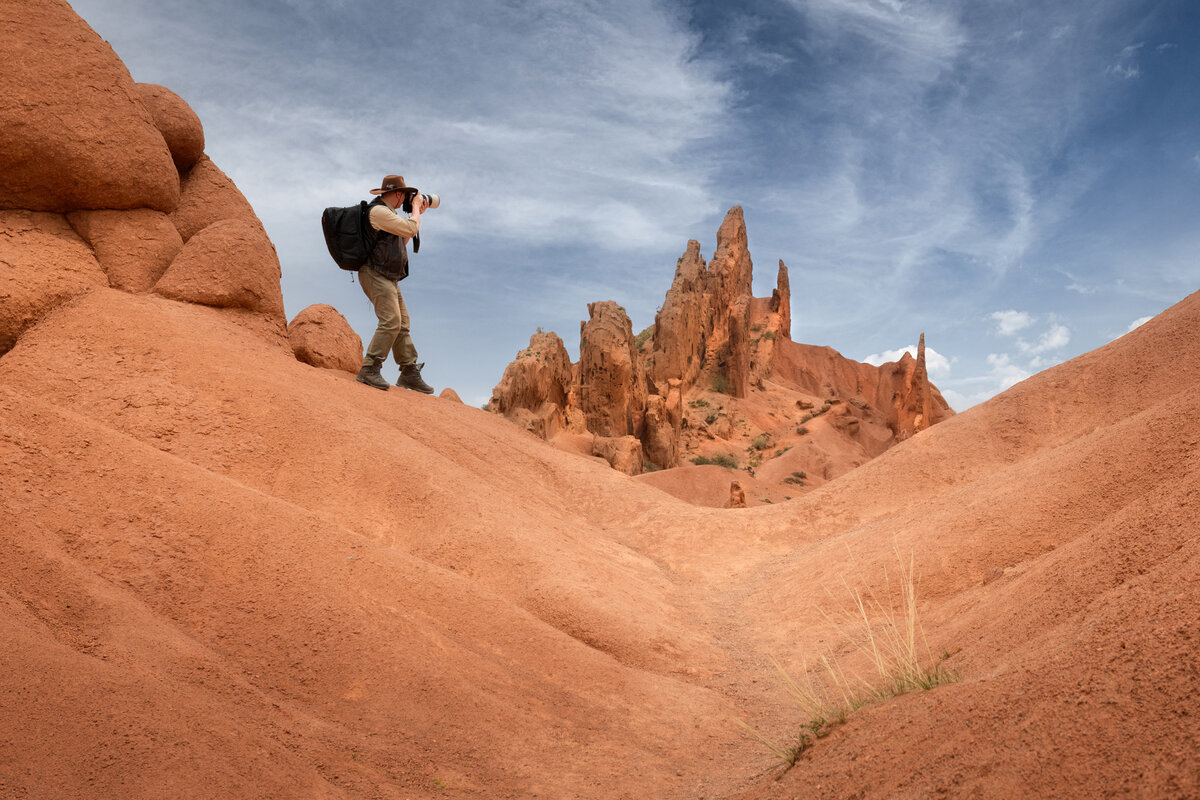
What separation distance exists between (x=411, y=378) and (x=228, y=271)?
293 cm

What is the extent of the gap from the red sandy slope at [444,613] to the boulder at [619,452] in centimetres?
1404

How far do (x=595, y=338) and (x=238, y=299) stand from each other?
20348mm

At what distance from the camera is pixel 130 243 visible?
7.27m

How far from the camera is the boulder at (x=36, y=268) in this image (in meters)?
6.01

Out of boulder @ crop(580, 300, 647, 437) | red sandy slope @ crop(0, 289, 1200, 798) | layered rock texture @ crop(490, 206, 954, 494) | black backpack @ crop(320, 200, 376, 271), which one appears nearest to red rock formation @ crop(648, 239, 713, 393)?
layered rock texture @ crop(490, 206, 954, 494)

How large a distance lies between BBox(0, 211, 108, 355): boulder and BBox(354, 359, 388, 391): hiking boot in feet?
9.42

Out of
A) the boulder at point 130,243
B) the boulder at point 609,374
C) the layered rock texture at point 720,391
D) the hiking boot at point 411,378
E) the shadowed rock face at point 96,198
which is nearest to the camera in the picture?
the shadowed rock face at point 96,198

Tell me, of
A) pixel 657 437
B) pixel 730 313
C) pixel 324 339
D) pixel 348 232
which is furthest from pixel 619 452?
pixel 730 313

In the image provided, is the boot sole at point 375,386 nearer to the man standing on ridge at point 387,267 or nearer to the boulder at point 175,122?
the man standing on ridge at point 387,267

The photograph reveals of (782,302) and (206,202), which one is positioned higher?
(782,302)

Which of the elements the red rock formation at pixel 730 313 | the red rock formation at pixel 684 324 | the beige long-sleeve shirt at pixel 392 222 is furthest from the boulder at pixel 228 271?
the red rock formation at pixel 730 313

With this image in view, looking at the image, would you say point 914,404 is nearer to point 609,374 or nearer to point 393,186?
point 609,374

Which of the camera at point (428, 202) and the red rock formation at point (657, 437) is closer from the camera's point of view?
the camera at point (428, 202)

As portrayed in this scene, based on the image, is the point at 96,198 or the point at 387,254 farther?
the point at 387,254
